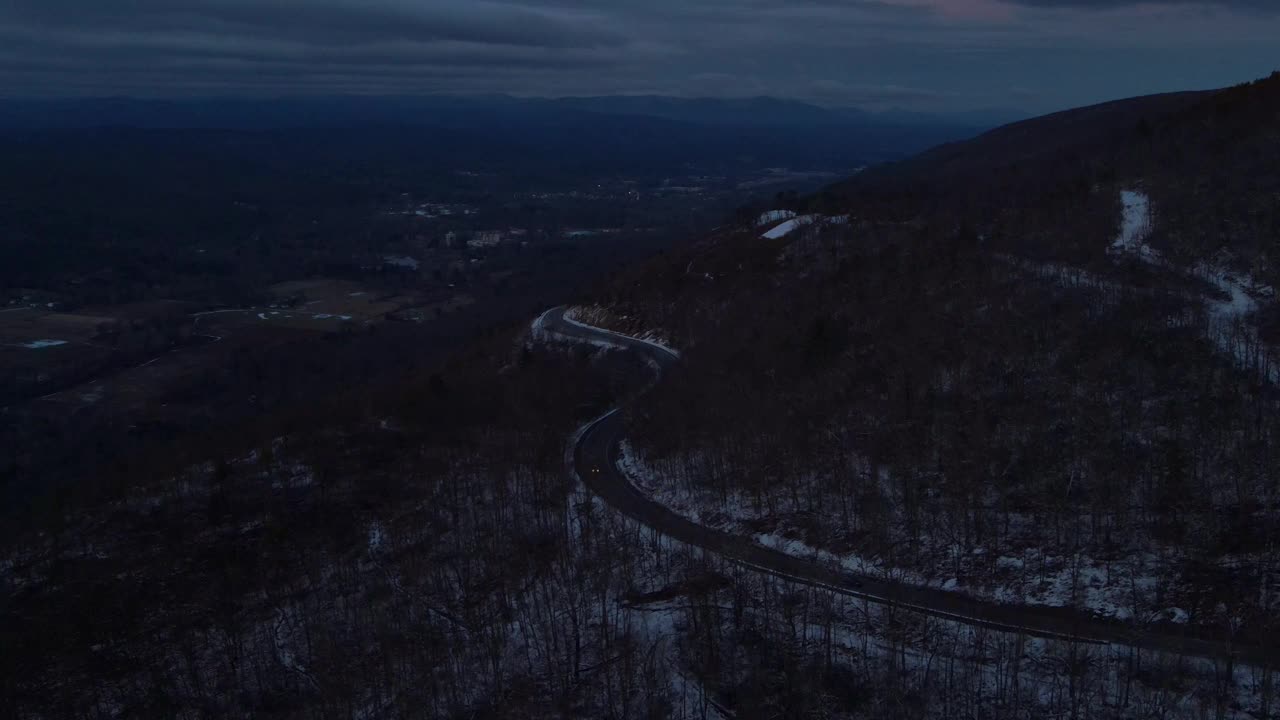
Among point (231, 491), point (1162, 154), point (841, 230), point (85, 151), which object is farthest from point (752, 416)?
point (85, 151)

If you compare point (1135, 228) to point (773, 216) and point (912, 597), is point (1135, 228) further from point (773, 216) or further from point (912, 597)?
point (773, 216)

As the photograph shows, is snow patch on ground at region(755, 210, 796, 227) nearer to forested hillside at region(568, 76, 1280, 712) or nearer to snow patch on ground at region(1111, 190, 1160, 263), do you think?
forested hillside at region(568, 76, 1280, 712)

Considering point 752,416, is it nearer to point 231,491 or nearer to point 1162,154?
point 231,491

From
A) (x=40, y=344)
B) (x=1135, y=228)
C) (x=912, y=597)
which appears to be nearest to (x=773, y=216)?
(x=1135, y=228)

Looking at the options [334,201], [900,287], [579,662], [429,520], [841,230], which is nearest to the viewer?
[579,662]

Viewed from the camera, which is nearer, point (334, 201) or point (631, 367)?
point (631, 367)

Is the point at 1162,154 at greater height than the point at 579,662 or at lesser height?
greater

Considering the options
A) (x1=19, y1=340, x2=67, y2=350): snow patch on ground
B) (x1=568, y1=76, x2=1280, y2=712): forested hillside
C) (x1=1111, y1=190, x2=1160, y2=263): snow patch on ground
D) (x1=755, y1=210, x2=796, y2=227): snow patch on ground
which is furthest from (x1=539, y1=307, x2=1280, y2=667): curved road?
(x1=19, y1=340, x2=67, y2=350): snow patch on ground

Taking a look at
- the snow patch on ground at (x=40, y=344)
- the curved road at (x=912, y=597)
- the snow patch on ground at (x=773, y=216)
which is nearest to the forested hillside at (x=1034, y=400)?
the curved road at (x=912, y=597)

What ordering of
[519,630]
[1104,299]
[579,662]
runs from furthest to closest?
1. [1104,299]
2. [519,630]
3. [579,662]
